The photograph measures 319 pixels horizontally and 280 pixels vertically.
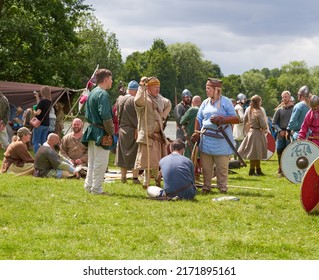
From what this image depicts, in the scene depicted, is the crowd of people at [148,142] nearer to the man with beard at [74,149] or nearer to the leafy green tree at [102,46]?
the man with beard at [74,149]

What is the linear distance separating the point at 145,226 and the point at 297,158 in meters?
4.87

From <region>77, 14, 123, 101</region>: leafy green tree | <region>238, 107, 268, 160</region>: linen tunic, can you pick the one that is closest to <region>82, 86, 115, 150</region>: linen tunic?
<region>238, 107, 268, 160</region>: linen tunic

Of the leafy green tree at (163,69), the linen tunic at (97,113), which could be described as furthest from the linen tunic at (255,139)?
the leafy green tree at (163,69)

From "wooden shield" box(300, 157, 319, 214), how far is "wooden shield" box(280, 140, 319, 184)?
312 cm

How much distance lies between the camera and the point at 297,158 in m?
11.1

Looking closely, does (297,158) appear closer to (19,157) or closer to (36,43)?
(19,157)

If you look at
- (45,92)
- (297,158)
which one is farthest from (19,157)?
(297,158)

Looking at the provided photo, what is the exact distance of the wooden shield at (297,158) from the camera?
10.9 m

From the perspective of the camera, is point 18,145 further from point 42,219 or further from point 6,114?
point 42,219

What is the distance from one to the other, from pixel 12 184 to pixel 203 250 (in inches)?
204

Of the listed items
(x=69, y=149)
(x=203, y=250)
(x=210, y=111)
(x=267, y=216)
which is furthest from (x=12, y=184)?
(x=203, y=250)

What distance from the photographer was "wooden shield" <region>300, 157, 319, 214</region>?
7.64m

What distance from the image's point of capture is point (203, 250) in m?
5.88

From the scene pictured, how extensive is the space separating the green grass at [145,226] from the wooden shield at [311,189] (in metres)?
0.15
